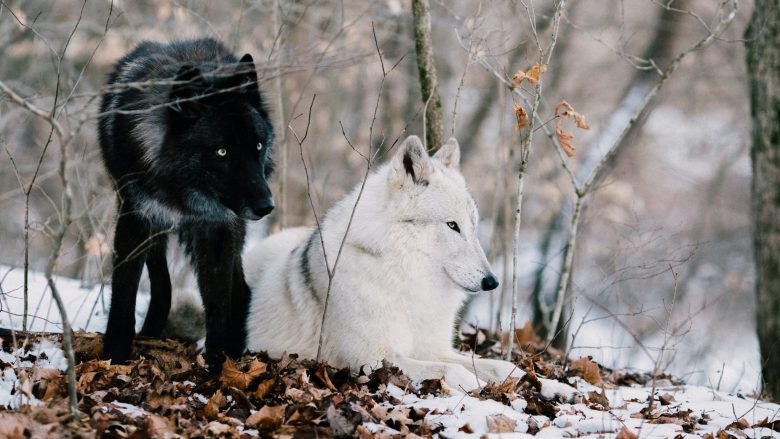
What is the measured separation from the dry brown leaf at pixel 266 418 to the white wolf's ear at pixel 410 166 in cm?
170

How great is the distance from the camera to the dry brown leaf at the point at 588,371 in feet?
16.3

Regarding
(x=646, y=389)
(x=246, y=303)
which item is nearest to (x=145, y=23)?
(x=246, y=303)

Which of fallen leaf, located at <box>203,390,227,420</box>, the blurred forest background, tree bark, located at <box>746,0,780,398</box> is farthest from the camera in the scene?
the blurred forest background

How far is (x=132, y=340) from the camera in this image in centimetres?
432

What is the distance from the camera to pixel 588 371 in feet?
16.4

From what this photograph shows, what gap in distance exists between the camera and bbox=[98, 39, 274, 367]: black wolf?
4.10 m

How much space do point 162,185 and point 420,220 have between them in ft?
5.25

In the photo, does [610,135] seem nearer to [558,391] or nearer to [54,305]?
[558,391]

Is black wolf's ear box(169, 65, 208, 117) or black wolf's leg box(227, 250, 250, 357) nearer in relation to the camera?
black wolf's ear box(169, 65, 208, 117)

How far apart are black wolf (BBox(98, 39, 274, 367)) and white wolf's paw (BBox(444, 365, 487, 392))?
→ 1.44 metres

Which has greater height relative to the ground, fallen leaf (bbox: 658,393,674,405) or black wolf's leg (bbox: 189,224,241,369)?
fallen leaf (bbox: 658,393,674,405)

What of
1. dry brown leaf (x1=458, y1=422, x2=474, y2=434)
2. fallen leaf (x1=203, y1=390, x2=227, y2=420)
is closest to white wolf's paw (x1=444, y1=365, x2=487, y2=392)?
dry brown leaf (x1=458, y1=422, x2=474, y2=434)

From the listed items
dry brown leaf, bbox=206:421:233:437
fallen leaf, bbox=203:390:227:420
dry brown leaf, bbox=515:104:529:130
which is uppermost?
dry brown leaf, bbox=515:104:529:130

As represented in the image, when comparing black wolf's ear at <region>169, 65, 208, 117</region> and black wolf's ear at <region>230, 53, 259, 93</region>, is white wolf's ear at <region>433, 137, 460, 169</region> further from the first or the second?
black wolf's ear at <region>169, 65, 208, 117</region>
